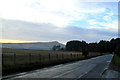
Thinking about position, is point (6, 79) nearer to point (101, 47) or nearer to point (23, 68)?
point (23, 68)

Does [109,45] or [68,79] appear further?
[109,45]

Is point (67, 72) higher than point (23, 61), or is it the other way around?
point (23, 61)

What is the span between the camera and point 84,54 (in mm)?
61688

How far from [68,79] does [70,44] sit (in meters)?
132

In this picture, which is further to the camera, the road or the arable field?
the arable field

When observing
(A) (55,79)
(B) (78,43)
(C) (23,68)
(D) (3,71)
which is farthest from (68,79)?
(B) (78,43)

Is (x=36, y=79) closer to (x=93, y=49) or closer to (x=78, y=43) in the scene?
(x=78, y=43)

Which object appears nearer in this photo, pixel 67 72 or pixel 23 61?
Result: pixel 67 72

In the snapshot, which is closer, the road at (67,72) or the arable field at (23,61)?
the road at (67,72)

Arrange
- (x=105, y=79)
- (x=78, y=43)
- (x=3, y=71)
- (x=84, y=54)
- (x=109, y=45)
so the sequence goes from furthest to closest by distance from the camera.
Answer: (x=109, y=45)
(x=78, y=43)
(x=84, y=54)
(x=3, y=71)
(x=105, y=79)

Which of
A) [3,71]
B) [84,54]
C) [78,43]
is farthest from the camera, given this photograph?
[78,43]

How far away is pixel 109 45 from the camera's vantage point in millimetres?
153125

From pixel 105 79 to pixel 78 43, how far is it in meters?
131

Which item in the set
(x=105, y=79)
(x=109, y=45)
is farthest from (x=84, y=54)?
(x=109, y=45)
